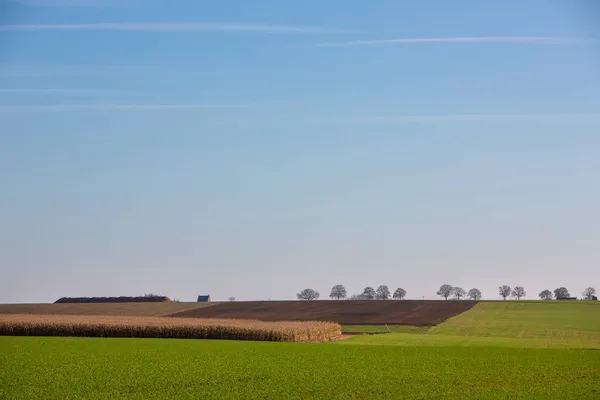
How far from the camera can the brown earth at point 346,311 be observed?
269 ft

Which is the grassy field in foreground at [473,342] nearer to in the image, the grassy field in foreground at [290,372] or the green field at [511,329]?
the green field at [511,329]

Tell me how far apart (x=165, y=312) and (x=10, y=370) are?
69.4m

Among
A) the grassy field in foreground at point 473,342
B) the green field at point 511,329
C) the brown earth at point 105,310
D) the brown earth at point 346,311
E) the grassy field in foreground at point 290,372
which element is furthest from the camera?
the brown earth at point 105,310

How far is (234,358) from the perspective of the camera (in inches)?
1512

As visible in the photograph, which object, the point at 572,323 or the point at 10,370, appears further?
the point at 572,323

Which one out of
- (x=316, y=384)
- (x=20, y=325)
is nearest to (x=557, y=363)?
(x=316, y=384)

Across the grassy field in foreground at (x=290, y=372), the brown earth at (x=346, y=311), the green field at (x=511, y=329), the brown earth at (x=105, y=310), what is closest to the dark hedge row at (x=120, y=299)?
the brown earth at (x=105, y=310)

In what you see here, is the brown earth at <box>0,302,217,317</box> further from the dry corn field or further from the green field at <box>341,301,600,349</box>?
the green field at <box>341,301,600,349</box>

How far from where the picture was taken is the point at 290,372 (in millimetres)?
31938

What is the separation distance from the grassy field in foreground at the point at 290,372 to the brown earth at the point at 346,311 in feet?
110

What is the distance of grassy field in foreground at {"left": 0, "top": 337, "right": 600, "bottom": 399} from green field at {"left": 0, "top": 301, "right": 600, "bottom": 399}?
0.04 m

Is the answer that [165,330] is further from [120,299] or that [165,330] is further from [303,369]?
[120,299]

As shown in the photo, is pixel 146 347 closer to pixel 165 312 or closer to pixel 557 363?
pixel 557 363

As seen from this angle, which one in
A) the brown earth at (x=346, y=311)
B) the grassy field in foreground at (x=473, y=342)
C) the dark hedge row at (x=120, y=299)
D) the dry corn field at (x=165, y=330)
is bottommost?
the grassy field in foreground at (x=473, y=342)
